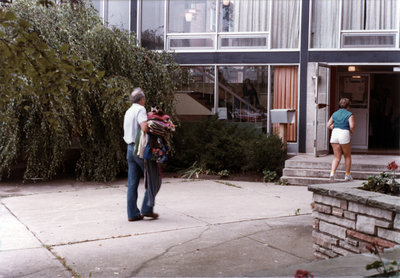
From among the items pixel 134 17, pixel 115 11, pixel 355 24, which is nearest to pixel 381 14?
pixel 355 24

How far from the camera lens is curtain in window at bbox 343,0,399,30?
44.9 feet

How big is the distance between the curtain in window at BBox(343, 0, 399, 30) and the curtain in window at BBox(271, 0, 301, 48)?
1.34m

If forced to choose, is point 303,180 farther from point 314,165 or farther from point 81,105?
point 81,105

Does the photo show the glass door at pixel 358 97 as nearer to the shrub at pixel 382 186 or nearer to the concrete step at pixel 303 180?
the concrete step at pixel 303 180

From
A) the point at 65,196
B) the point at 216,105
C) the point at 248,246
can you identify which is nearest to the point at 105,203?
the point at 65,196

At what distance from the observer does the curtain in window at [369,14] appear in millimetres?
13695

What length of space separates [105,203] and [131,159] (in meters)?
1.80

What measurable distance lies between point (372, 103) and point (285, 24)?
→ 4756 millimetres

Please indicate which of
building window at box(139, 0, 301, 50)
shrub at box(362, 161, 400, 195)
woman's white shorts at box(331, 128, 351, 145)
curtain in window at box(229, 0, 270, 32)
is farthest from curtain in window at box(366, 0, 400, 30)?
shrub at box(362, 161, 400, 195)

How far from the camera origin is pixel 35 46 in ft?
13.6

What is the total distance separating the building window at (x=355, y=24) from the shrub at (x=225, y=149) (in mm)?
3554

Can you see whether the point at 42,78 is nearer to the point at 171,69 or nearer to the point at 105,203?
the point at 105,203

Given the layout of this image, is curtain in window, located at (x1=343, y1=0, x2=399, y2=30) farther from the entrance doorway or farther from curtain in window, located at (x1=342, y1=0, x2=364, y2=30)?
the entrance doorway

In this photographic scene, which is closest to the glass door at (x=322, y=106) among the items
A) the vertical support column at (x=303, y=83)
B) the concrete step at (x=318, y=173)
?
the vertical support column at (x=303, y=83)
